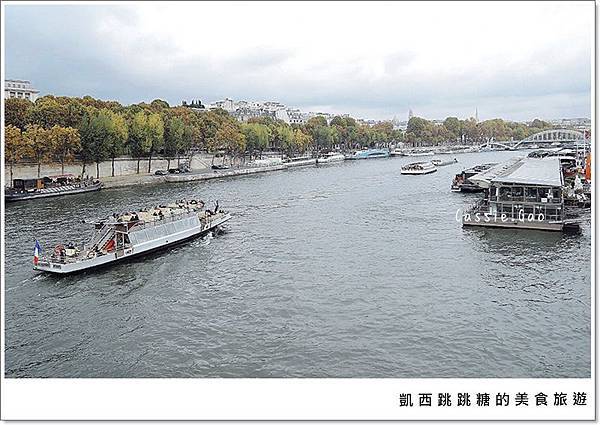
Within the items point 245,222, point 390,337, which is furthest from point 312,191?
point 390,337

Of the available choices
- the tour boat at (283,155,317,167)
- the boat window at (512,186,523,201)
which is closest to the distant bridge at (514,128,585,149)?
the tour boat at (283,155,317,167)

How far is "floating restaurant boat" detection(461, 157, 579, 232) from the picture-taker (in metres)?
14.1

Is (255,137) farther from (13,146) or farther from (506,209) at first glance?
(506,209)

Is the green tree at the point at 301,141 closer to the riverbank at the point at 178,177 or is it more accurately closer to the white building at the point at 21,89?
the riverbank at the point at 178,177

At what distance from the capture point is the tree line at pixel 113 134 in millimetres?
24823

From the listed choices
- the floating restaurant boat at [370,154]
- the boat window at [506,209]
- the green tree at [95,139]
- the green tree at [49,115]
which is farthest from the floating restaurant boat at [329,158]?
the boat window at [506,209]

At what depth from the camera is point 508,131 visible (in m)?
84.0

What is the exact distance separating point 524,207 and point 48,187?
662 inches

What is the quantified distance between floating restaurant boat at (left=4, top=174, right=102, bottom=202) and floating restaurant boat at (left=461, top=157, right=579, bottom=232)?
1460 centimetres

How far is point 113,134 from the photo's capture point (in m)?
28.5

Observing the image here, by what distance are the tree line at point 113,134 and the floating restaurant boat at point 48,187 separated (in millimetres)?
1520

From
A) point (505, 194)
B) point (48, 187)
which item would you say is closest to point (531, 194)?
point (505, 194)
